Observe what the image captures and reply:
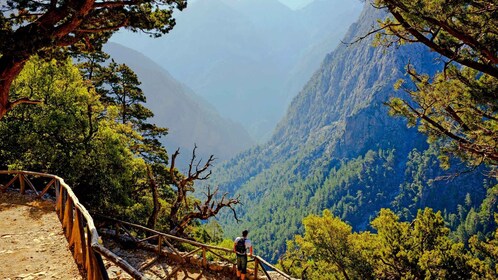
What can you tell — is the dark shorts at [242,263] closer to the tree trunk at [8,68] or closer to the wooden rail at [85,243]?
the wooden rail at [85,243]

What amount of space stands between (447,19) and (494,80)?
4.15 m

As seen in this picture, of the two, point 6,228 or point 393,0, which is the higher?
point 393,0

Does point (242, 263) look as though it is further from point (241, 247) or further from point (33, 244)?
point (33, 244)

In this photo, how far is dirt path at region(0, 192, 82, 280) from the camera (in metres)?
7.98

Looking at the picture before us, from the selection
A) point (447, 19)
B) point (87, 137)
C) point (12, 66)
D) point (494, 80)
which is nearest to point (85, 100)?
point (87, 137)

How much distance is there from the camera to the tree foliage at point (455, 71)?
9.45 metres

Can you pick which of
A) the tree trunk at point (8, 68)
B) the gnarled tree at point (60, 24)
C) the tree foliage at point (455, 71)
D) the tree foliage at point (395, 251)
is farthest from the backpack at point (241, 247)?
the tree foliage at point (395, 251)

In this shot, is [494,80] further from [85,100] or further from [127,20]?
[85,100]

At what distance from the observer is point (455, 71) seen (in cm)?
1217

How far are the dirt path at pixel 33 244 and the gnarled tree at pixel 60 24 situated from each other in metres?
3.91

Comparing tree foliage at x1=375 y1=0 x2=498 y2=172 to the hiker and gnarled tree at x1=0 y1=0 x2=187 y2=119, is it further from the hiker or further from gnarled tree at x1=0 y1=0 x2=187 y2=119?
gnarled tree at x1=0 y1=0 x2=187 y2=119

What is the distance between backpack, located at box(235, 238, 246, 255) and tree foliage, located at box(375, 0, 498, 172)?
7435mm

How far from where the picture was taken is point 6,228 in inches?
431

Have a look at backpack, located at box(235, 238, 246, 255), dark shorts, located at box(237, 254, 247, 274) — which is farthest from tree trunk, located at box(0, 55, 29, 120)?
dark shorts, located at box(237, 254, 247, 274)
